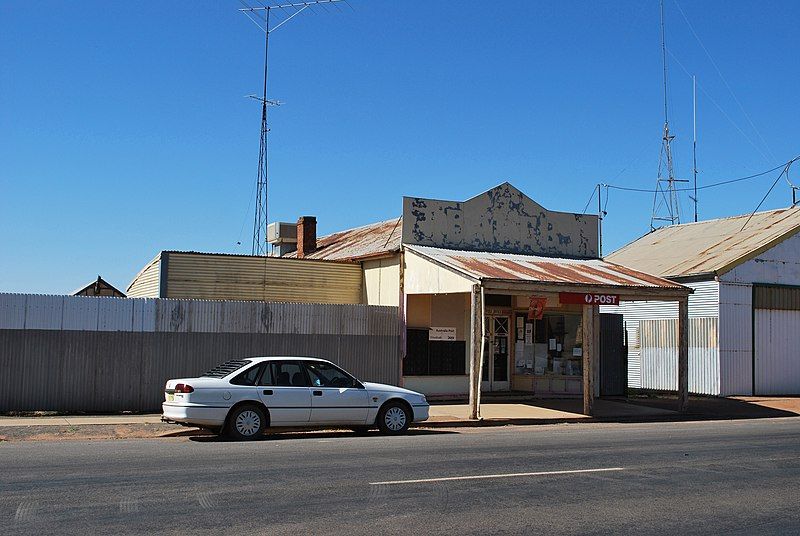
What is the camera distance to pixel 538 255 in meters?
25.7

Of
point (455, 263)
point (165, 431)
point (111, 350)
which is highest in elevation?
point (455, 263)

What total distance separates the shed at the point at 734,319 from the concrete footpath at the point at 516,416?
4.33ft

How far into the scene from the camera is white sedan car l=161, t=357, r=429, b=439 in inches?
585

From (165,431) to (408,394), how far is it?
4574 mm

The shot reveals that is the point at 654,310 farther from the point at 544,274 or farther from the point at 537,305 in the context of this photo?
the point at 544,274

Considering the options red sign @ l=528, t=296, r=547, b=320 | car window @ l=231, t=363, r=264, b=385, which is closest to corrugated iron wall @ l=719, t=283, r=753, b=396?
red sign @ l=528, t=296, r=547, b=320

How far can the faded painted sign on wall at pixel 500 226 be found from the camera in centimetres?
2359

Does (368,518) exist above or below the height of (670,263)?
below

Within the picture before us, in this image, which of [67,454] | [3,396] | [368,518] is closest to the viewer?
[368,518]

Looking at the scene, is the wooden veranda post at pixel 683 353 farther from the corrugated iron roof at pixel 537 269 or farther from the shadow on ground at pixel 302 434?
the shadow on ground at pixel 302 434

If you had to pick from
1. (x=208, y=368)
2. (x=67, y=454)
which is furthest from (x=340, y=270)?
(x=67, y=454)

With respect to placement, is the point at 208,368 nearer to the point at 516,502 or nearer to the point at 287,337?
the point at 287,337

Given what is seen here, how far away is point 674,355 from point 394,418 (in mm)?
16215

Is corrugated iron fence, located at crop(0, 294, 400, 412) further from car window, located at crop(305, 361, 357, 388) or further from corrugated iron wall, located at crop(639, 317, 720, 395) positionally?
corrugated iron wall, located at crop(639, 317, 720, 395)
